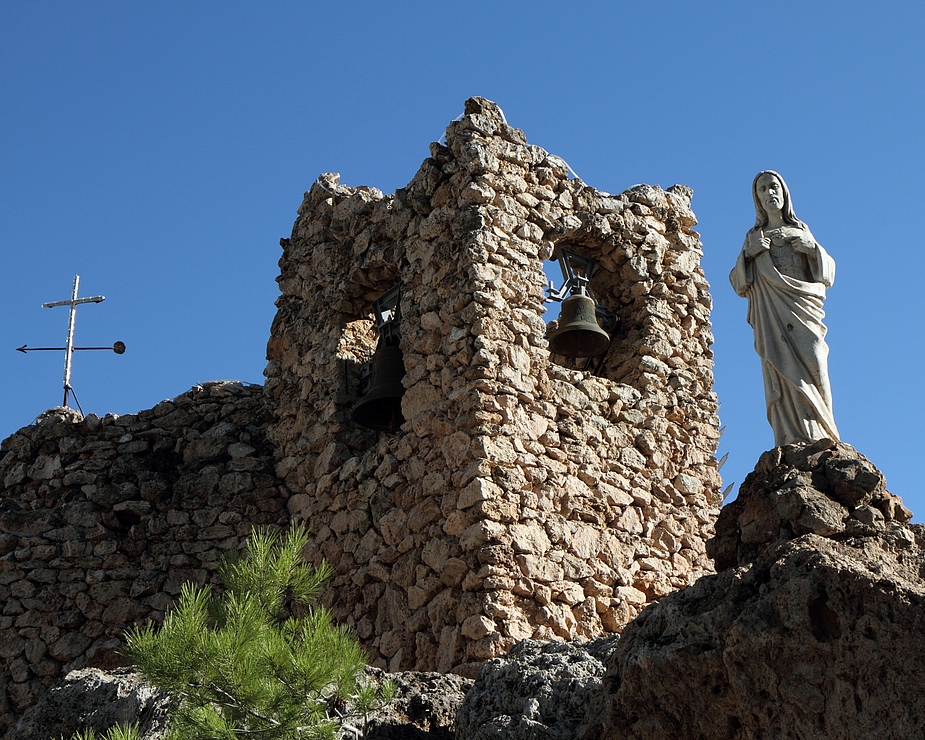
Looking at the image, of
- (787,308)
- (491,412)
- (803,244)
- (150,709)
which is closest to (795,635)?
(787,308)

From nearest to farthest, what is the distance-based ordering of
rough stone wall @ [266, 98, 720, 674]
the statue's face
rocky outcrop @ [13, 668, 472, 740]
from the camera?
rocky outcrop @ [13, 668, 472, 740]
the statue's face
rough stone wall @ [266, 98, 720, 674]

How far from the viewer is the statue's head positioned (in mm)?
7258

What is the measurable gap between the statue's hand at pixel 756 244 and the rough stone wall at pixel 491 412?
2081mm

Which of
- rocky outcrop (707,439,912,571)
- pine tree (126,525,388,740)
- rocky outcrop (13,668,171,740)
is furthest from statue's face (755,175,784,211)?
rocky outcrop (13,668,171,740)

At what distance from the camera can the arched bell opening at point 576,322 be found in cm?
942

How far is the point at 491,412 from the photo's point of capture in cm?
854

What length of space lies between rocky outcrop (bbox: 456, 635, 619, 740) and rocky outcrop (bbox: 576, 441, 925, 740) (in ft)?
0.78

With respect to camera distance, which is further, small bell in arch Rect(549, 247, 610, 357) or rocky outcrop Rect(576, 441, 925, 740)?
small bell in arch Rect(549, 247, 610, 357)

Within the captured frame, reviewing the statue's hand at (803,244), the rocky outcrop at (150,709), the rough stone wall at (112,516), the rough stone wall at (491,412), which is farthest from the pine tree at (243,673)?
the rough stone wall at (112,516)

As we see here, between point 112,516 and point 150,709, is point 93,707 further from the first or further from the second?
point 112,516

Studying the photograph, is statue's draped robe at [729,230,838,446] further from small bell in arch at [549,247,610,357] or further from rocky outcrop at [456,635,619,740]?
small bell in arch at [549,247,610,357]

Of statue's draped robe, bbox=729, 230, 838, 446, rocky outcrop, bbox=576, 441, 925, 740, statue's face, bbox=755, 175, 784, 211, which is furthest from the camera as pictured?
statue's face, bbox=755, 175, 784, 211

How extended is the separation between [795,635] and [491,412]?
4.15 m

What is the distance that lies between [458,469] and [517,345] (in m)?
1.05
